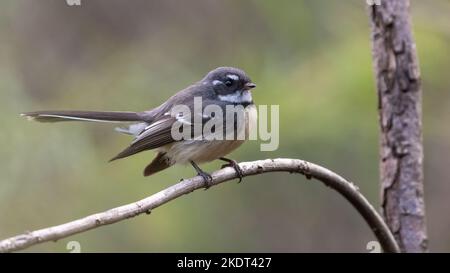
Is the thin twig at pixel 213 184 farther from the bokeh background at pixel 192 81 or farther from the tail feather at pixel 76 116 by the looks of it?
the bokeh background at pixel 192 81

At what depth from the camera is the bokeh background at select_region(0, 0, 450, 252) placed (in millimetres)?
5707

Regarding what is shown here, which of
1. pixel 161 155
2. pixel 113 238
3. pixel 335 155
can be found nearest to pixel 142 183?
pixel 113 238

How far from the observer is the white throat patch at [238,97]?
4922 millimetres

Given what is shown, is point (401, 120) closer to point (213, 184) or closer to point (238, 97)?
point (238, 97)

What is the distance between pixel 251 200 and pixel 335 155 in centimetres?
99

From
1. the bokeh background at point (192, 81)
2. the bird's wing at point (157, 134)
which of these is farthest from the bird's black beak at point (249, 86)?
the bokeh background at point (192, 81)

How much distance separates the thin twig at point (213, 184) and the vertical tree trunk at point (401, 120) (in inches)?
11.9

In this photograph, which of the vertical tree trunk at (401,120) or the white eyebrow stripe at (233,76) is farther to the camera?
the white eyebrow stripe at (233,76)

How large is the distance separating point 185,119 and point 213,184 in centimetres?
87

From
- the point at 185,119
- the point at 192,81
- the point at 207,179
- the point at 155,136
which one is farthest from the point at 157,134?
the point at 192,81

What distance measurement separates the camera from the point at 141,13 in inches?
276

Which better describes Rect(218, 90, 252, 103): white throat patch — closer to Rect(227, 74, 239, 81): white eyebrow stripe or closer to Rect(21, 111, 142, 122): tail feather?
Rect(227, 74, 239, 81): white eyebrow stripe
